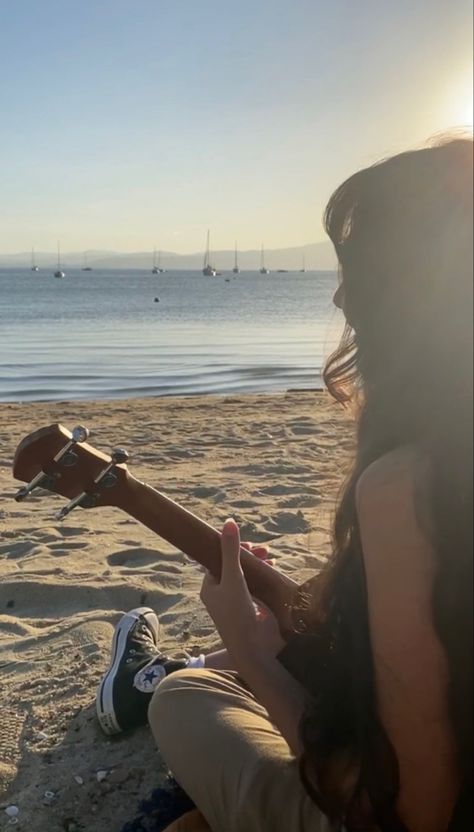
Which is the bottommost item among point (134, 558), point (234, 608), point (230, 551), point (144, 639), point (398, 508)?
point (134, 558)

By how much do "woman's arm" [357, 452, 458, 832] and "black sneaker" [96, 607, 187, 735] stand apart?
58.3 inches

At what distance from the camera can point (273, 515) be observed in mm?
5734

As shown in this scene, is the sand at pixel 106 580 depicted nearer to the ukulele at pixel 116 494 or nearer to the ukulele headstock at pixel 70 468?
the ukulele at pixel 116 494

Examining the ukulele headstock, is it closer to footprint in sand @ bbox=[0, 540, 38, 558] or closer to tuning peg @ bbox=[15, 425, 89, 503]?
tuning peg @ bbox=[15, 425, 89, 503]

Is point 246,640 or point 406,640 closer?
point 406,640

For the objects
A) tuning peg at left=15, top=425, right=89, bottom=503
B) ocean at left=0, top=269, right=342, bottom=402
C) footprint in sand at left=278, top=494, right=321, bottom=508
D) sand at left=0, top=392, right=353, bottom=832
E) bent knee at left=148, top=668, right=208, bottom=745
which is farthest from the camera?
ocean at left=0, top=269, right=342, bottom=402

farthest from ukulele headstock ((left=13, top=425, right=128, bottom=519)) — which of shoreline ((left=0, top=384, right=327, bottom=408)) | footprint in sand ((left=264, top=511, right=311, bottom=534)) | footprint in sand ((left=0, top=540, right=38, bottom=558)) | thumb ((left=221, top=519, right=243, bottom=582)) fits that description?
shoreline ((left=0, top=384, right=327, bottom=408))

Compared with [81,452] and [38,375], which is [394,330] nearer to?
[81,452]

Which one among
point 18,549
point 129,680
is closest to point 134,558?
point 18,549

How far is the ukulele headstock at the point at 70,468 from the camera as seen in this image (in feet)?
7.36

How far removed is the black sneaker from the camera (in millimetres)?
2967

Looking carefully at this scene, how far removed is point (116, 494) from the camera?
7.59ft

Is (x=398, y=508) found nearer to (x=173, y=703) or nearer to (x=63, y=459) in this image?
(x=63, y=459)

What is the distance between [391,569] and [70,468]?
3.55 ft
